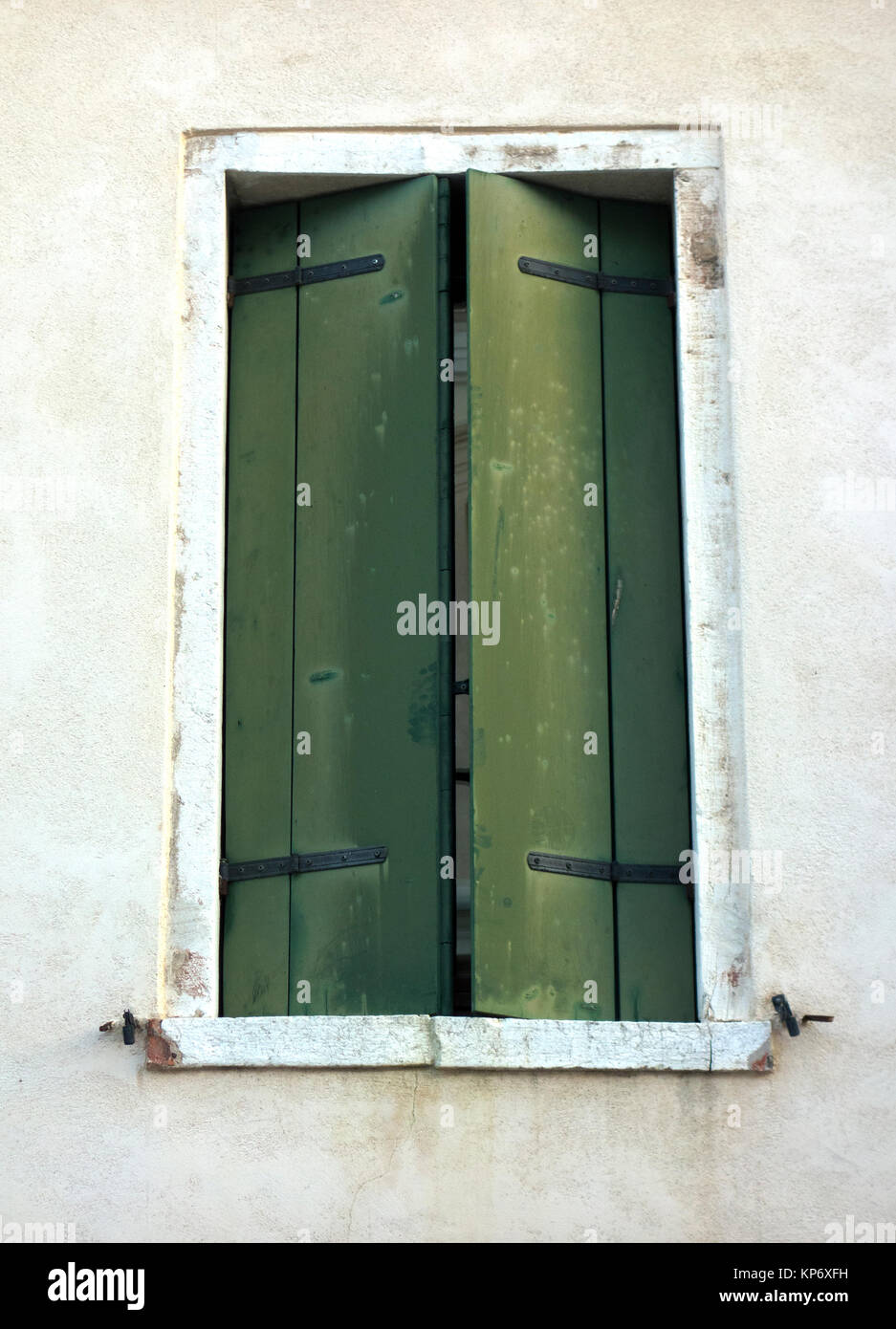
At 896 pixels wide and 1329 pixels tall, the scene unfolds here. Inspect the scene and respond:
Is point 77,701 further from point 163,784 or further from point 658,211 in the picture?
point 658,211

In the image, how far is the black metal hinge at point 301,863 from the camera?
584 centimetres

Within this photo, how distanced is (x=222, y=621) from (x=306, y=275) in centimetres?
112

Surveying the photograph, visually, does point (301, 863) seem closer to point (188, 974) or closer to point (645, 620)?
point (188, 974)

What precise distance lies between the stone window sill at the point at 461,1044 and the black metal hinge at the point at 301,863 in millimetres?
462

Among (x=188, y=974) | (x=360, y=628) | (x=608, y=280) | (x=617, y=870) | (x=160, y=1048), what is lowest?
(x=160, y=1048)

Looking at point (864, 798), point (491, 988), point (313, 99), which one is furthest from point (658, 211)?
point (491, 988)

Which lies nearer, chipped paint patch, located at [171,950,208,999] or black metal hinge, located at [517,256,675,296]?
chipped paint patch, located at [171,950,208,999]

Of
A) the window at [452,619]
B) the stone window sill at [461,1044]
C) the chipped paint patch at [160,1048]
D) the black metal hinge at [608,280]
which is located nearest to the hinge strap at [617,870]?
the window at [452,619]

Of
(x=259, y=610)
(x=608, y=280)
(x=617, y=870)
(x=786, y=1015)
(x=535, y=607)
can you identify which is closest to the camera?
(x=786, y=1015)

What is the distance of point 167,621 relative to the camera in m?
5.91

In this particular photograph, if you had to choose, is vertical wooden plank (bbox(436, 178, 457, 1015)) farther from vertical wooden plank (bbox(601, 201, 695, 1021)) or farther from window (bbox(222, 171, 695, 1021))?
vertical wooden plank (bbox(601, 201, 695, 1021))

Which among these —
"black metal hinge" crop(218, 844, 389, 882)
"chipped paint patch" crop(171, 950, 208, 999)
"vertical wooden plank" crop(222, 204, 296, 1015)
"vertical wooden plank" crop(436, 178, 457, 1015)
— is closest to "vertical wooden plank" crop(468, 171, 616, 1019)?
"vertical wooden plank" crop(436, 178, 457, 1015)

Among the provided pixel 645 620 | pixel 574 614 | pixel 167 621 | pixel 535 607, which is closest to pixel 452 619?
pixel 535 607

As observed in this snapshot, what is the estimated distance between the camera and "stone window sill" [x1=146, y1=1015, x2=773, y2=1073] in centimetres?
547
